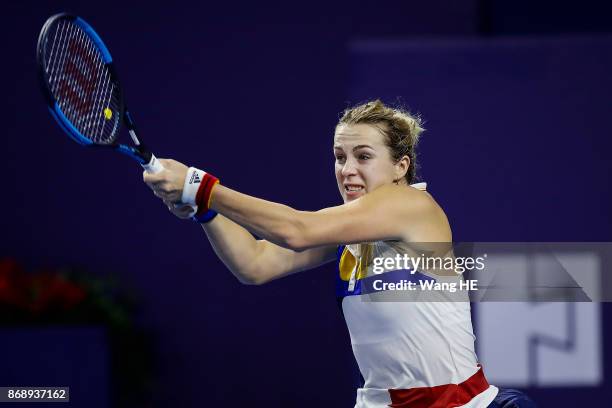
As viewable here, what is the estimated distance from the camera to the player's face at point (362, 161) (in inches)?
106

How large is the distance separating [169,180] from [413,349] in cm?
80

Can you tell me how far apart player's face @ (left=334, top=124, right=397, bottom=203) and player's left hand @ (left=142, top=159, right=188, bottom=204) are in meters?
0.51

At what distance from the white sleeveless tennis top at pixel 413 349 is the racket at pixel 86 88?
0.70m

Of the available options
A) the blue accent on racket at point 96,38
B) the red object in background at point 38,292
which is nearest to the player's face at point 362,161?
the blue accent on racket at point 96,38

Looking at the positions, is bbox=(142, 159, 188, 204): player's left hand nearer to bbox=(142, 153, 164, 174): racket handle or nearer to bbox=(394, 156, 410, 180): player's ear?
bbox=(142, 153, 164, 174): racket handle

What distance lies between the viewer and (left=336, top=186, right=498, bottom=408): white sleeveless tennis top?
2523 mm

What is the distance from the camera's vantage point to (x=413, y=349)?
2.52m

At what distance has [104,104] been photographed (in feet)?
9.23

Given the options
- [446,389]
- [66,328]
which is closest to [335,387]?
[66,328]

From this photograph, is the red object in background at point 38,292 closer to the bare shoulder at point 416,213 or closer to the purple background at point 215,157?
the purple background at point 215,157

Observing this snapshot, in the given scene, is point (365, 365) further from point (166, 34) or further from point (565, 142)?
point (166, 34)

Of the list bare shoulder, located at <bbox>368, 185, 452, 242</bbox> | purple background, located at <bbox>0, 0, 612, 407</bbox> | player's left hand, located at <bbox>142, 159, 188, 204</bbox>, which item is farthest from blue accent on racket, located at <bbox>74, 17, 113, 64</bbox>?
purple background, located at <bbox>0, 0, 612, 407</bbox>

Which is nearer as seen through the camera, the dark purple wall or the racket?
the racket

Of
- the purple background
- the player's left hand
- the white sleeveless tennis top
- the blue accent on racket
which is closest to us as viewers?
the player's left hand
